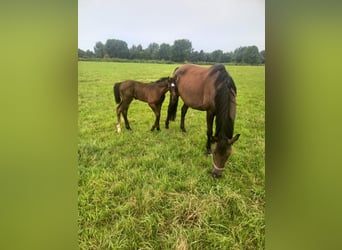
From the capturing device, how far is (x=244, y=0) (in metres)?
1.89

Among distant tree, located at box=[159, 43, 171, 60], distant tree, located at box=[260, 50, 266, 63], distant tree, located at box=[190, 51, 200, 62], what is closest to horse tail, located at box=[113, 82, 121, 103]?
distant tree, located at box=[159, 43, 171, 60]

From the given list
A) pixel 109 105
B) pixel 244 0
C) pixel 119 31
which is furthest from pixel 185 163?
pixel 244 0

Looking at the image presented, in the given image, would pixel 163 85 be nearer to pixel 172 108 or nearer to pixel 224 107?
pixel 172 108

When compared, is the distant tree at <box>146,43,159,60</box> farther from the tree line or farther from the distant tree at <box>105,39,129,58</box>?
the distant tree at <box>105,39,129,58</box>

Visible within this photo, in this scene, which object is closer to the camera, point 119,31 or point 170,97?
point 119,31

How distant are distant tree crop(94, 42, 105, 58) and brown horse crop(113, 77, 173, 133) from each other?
0.19 meters

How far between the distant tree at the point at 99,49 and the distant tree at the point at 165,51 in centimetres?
34

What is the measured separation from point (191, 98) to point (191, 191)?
0.56 metres

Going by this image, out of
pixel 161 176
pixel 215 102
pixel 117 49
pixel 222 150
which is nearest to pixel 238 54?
pixel 215 102

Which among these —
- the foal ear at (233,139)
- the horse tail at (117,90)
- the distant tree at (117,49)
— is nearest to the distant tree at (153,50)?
the distant tree at (117,49)

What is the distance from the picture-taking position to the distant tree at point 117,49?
186cm

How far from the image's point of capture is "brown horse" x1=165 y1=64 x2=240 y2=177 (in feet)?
6.34

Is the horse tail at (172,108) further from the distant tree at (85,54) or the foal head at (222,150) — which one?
the distant tree at (85,54)
